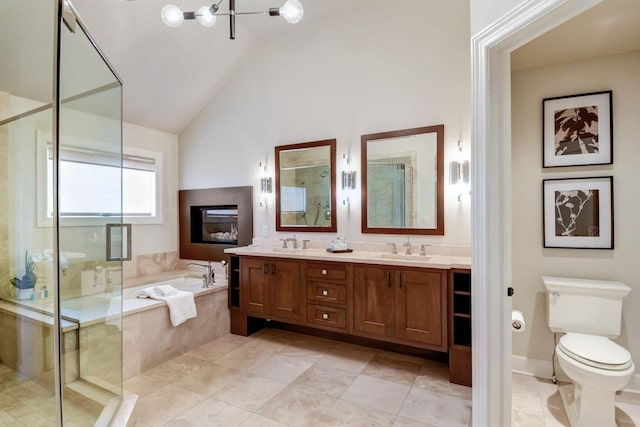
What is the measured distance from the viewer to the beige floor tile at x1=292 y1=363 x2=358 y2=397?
2.31 metres

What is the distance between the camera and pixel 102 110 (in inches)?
95.0

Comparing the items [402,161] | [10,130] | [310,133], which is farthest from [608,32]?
[10,130]

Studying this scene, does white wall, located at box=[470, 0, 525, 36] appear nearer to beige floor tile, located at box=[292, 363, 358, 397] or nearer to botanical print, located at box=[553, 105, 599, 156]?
botanical print, located at box=[553, 105, 599, 156]

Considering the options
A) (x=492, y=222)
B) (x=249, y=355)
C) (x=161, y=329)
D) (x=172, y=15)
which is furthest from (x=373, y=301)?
(x=172, y=15)

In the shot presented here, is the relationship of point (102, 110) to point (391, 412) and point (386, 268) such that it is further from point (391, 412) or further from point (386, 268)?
point (391, 412)

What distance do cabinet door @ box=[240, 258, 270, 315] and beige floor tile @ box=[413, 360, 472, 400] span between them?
60.7 inches

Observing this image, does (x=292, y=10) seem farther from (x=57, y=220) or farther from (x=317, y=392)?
(x=317, y=392)

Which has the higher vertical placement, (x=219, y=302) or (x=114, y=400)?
(x=219, y=302)

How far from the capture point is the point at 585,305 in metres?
2.18

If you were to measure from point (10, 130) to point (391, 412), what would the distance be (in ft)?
12.1

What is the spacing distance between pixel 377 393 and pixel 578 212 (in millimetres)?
1988

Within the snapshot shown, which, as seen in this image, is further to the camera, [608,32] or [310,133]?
[310,133]

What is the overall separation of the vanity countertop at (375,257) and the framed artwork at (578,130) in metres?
1.04

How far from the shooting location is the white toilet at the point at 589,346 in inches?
69.9
